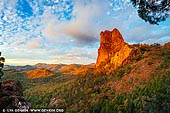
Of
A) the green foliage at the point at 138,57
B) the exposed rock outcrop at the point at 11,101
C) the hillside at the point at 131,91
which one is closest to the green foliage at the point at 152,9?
the exposed rock outcrop at the point at 11,101

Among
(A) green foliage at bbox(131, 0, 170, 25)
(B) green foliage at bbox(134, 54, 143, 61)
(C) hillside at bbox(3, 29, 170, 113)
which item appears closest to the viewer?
(A) green foliage at bbox(131, 0, 170, 25)

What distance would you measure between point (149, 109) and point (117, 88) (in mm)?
66615

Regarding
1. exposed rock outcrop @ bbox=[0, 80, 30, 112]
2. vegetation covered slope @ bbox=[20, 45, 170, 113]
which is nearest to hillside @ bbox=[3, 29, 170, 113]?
vegetation covered slope @ bbox=[20, 45, 170, 113]

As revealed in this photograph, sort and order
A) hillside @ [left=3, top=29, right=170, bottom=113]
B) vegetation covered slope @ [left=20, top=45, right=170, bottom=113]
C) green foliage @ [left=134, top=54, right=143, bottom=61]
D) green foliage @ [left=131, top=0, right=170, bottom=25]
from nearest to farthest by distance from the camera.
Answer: green foliage @ [left=131, top=0, right=170, bottom=25] → vegetation covered slope @ [left=20, top=45, right=170, bottom=113] → hillside @ [left=3, top=29, right=170, bottom=113] → green foliage @ [left=134, top=54, right=143, bottom=61]

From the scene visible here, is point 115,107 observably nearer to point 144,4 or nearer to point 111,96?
point 111,96

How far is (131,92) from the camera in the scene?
120 meters

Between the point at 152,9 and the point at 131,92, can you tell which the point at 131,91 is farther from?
the point at 152,9

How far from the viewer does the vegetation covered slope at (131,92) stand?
90.4m

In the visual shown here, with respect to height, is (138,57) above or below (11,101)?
above

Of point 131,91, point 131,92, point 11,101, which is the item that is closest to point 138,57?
point 131,91

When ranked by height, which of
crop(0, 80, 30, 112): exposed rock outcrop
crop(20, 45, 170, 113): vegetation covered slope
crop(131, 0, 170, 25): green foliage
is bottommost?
crop(20, 45, 170, 113): vegetation covered slope

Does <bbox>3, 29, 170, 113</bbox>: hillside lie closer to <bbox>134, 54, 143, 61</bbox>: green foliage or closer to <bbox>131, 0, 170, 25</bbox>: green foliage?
<bbox>134, 54, 143, 61</bbox>: green foliage

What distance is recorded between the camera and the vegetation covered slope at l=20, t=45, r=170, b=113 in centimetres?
9044

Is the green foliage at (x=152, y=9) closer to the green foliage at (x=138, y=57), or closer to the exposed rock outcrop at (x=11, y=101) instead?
the exposed rock outcrop at (x=11, y=101)
